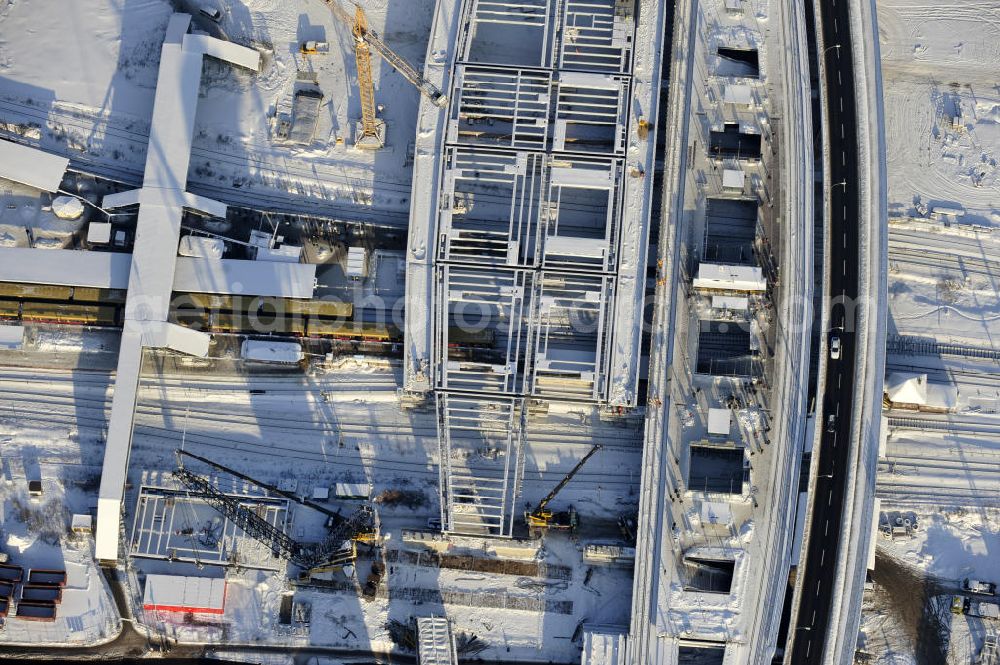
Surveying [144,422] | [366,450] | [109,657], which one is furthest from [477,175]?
[109,657]

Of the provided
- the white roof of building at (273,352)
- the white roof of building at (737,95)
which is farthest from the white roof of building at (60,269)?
the white roof of building at (737,95)

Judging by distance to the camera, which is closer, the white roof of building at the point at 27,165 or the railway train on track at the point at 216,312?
the railway train on track at the point at 216,312

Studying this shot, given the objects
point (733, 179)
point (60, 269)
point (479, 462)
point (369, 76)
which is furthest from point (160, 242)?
point (733, 179)

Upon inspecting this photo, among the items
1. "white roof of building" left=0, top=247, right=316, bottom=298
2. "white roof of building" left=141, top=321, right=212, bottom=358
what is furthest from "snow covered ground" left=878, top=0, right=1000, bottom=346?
"white roof of building" left=141, top=321, right=212, bottom=358

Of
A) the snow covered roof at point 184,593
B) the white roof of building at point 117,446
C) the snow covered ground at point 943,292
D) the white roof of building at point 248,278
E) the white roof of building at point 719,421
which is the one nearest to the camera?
the white roof of building at point 719,421

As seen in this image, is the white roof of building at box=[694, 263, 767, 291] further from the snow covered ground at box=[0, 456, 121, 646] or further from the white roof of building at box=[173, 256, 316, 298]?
the snow covered ground at box=[0, 456, 121, 646]

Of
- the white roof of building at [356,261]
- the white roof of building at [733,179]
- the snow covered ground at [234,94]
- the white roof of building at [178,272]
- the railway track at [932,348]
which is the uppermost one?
the snow covered ground at [234,94]

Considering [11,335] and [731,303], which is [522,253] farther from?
[11,335]

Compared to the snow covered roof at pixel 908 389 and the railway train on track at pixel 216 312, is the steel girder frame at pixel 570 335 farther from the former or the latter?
the snow covered roof at pixel 908 389
